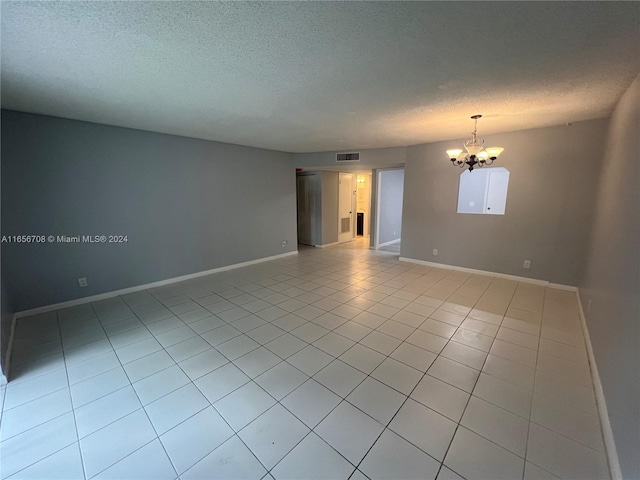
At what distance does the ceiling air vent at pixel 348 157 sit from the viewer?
5.58 metres

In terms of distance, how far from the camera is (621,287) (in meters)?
1.76

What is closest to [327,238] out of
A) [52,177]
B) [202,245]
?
[202,245]

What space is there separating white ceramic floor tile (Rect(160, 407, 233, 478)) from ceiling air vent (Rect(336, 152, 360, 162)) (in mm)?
5102

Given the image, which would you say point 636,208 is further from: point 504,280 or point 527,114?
point 504,280

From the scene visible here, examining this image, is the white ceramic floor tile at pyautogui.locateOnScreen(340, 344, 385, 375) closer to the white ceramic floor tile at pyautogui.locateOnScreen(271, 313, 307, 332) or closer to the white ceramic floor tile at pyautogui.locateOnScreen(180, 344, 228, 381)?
the white ceramic floor tile at pyautogui.locateOnScreen(271, 313, 307, 332)

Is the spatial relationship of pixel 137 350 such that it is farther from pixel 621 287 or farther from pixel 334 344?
pixel 621 287

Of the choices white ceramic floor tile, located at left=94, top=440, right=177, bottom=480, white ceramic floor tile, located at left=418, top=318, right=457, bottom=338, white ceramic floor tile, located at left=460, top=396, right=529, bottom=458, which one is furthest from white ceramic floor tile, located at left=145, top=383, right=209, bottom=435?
white ceramic floor tile, located at left=418, top=318, right=457, bottom=338

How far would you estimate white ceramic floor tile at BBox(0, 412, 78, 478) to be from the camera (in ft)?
4.72

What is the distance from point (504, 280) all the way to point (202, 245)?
5.40m

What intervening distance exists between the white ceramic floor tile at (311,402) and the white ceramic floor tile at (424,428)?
444 mm

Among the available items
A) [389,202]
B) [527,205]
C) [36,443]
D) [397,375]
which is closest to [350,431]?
[397,375]

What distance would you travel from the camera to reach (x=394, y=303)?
346cm

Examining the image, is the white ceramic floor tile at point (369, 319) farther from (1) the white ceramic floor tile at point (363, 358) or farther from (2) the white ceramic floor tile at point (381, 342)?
(1) the white ceramic floor tile at point (363, 358)

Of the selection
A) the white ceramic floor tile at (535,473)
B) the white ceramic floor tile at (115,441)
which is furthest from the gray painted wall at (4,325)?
the white ceramic floor tile at (535,473)
